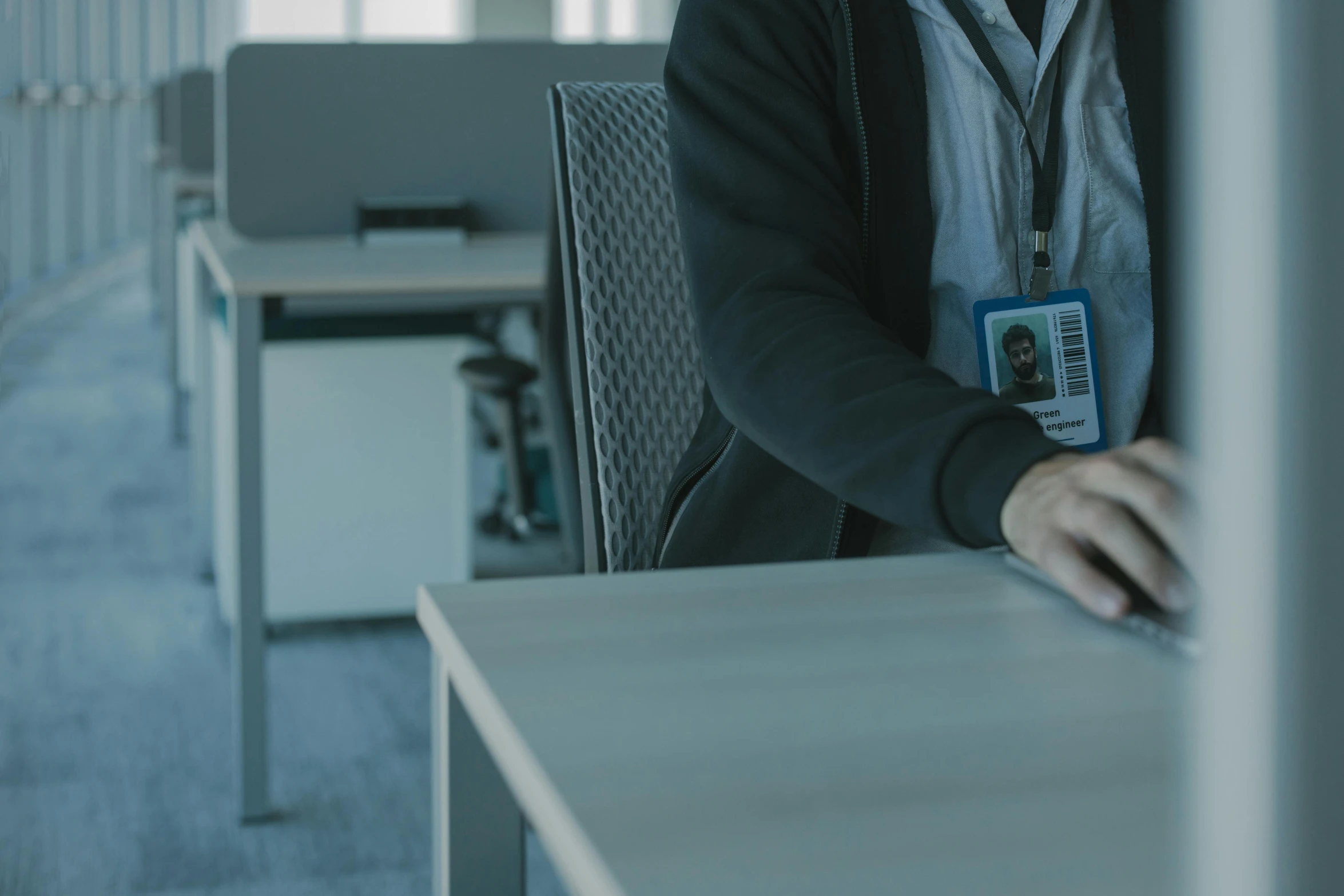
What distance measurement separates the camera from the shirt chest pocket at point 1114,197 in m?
0.99

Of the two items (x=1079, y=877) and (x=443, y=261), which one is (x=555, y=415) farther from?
(x=1079, y=877)

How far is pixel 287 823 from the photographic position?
1.84 meters

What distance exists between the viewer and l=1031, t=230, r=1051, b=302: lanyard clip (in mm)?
945

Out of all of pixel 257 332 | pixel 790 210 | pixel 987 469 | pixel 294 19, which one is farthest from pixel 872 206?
pixel 294 19

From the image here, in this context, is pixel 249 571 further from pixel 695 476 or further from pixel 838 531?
pixel 838 531

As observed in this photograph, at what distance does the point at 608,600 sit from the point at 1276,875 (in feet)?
1.60

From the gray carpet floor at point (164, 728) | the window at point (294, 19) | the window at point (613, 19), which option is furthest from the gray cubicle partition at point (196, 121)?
the window at point (613, 19)

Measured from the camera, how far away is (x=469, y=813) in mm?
625

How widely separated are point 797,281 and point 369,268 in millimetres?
1183

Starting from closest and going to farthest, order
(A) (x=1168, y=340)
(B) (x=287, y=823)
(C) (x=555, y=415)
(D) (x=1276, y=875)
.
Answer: (D) (x=1276, y=875) < (A) (x=1168, y=340) < (C) (x=555, y=415) < (B) (x=287, y=823)

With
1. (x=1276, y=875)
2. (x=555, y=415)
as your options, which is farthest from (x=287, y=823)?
(x=1276, y=875)

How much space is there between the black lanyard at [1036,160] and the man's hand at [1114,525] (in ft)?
1.16

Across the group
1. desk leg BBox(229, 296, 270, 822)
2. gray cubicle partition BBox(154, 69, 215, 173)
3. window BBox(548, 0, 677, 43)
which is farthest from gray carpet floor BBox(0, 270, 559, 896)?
window BBox(548, 0, 677, 43)

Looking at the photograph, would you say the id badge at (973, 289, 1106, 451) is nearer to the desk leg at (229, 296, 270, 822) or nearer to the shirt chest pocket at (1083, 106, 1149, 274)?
the shirt chest pocket at (1083, 106, 1149, 274)
